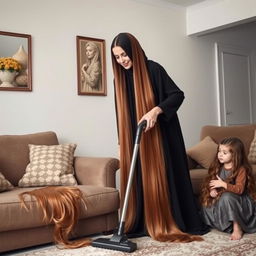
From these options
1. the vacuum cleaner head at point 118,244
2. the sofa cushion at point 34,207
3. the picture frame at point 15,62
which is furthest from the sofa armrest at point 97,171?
the picture frame at point 15,62

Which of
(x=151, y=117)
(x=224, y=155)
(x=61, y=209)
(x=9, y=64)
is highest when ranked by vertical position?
(x=9, y=64)

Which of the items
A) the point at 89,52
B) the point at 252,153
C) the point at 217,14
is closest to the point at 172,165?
the point at 252,153

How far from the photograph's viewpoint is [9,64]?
11.3 ft

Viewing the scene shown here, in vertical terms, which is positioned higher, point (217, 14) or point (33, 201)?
point (217, 14)

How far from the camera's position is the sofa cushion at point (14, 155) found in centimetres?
300

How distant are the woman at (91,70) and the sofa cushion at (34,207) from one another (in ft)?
5.18

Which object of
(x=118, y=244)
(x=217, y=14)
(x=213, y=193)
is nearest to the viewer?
(x=118, y=244)

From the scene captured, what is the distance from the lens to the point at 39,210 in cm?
236

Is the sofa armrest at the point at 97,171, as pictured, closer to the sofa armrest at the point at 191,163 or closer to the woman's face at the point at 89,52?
the sofa armrest at the point at 191,163

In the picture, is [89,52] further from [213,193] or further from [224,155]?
[213,193]

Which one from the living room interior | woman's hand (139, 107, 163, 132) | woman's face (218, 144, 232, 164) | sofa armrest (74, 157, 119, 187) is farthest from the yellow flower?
woman's face (218, 144, 232, 164)

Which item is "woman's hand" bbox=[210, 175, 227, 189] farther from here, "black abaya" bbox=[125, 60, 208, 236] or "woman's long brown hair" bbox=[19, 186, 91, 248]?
"woman's long brown hair" bbox=[19, 186, 91, 248]

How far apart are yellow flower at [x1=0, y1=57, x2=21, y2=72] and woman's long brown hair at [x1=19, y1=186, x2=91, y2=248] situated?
56.4 inches

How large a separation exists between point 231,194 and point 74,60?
2.13m
